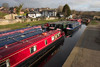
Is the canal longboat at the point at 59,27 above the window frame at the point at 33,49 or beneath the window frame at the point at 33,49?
above

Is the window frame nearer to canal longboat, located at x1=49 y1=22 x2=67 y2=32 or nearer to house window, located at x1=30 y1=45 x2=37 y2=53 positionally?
house window, located at x1=30 y1=45 x2=37 y2=53

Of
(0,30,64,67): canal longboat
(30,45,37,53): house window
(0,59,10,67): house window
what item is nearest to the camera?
(0,59,10,67): house window

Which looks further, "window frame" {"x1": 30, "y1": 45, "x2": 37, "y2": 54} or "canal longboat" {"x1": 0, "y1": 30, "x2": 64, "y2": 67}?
"window frame" {"x1": 30, "y1": 45, "x2": 37, "y2": 54}

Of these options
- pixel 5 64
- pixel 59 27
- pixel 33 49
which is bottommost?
pixel 5 64

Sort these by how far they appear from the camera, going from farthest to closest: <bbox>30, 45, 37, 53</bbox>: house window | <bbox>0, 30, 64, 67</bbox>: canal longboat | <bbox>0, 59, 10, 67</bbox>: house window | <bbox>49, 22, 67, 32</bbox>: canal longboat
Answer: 1. <bbox>49, 22, 67, 32</bbox>: canal longboat
2. <bbox>30, 45, 37, 53</bbox>: house window
3. <bbox>0, 30, 64, 67</bbox>: canal longboat
4. <bbox>0, 59, 10, 67</bbox>: house window

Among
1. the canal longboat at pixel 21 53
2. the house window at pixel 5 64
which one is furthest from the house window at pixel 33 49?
the house window at pixel 5 64

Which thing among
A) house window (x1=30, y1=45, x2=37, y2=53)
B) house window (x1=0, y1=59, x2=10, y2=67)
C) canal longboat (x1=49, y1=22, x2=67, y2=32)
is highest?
canal longboat (x1=49, y1=22, x2=67, y2=32)

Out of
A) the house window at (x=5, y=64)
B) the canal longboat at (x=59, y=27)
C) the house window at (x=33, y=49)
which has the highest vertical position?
the canal longboat at (x=59, y=27)

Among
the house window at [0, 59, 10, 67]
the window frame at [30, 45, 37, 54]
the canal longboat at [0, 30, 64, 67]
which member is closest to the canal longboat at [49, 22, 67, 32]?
the canal longboat at [0, 30, 64, 67]

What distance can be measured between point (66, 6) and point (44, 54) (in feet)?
175

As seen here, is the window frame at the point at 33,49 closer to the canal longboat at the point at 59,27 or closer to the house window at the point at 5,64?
the house window at the point at 5,64

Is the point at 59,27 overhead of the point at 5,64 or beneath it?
overhead

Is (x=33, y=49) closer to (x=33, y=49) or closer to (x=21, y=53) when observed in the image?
(x=33, y=49)

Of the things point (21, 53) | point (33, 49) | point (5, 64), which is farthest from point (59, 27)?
point (5, 64)
